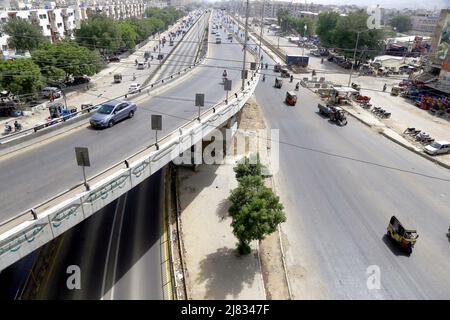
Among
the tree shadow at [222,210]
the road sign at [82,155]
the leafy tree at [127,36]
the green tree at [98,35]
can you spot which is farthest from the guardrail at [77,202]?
the leafy tree at [127,36]

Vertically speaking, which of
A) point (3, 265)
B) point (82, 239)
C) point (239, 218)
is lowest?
point (82, 239)

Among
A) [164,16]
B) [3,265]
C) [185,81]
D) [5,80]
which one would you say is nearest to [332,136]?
[185,81]

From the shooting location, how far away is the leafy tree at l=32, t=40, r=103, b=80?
52.5 metres

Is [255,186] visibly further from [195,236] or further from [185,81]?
[185,81]

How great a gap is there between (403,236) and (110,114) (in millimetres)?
21379

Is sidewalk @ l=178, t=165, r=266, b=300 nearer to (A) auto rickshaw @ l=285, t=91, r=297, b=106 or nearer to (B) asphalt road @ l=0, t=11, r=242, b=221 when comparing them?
(B) asphalt road @ l=0, t=11, r=242, b=221

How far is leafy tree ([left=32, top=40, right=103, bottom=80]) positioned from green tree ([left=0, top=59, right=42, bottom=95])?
644 centimetres

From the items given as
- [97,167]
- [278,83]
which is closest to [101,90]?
[278,83]

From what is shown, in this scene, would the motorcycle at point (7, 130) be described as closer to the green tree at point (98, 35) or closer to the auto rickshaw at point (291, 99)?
the auto rickshaw at point (291, 99)

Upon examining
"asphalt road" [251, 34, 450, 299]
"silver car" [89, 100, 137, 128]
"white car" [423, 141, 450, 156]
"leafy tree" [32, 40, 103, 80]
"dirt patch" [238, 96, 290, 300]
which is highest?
"silver car" [89, 100, 137, 128]

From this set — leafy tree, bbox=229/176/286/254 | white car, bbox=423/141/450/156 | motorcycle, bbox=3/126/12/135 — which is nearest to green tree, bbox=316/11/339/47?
white car, bbox=423/141/450/156

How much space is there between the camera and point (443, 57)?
59781 millimetres

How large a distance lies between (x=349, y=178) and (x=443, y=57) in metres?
46.4

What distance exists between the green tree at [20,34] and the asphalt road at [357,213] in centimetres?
5874
